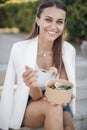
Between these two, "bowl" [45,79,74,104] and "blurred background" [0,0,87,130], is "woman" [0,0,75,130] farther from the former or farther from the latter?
"blurred background" [0,0,87,130]

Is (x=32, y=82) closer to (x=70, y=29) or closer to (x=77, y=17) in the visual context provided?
(x=77, y=17)

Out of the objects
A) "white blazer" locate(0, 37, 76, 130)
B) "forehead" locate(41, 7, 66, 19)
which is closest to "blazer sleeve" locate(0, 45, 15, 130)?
"white blazer" locate(0, 37, 76, 130)

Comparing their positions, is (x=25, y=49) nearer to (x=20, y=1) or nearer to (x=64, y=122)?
(x=64, y=122)

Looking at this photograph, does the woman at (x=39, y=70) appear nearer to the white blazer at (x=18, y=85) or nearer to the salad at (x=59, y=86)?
the white blazer at (x=18, y=85)

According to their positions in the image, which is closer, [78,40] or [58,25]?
[58,25]

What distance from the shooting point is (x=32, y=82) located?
2.16 metres

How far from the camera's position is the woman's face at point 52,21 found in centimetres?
235

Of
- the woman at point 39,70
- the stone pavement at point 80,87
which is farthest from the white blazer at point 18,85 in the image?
the stone pavement at point 80,87

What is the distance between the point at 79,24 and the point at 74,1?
1.61ft

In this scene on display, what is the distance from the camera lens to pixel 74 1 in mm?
6555

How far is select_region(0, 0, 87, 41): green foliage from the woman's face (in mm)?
4092

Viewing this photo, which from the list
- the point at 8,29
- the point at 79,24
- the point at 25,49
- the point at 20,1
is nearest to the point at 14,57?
the point at 25,49

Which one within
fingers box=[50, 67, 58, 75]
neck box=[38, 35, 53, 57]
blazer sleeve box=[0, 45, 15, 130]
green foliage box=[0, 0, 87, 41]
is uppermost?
neck box=[38, 35, 53, 57]

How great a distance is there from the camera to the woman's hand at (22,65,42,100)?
2.12 metres
